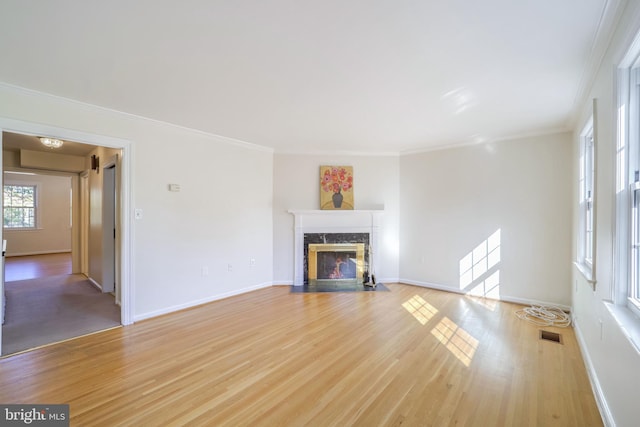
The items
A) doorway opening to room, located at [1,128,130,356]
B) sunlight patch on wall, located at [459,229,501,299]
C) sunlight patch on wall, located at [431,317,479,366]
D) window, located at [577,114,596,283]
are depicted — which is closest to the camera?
sunlight patch on wall, located at [431,317,479,366]

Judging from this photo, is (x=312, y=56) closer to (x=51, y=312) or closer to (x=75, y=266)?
(x=51, y=312)

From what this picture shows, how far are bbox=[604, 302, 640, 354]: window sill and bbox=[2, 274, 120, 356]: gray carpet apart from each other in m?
4.35

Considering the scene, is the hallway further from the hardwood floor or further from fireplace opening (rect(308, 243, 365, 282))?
fireplace opening (rect(308, 243, 365, 282))

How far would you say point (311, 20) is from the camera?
64.1 inches

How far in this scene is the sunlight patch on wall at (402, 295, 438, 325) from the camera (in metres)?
3.41

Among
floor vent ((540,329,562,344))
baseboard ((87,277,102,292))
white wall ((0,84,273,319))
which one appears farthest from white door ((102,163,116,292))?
floor vent ((540,329,562,344))

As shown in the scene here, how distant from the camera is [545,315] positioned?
3457 millimetres

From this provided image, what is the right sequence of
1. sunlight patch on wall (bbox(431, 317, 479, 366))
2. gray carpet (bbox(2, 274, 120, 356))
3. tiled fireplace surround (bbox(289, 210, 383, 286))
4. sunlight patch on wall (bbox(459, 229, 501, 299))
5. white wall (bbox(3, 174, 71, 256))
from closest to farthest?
sunlight patch on wall (bbox(431, 317, 479, 366)), gray carpet (bbox(2, 274, 120, 356)), sunlight patch on wall (bbox(459, 229, 501, 299)), tiled fireplace surround (bbox(289, 210, 383, 286)), white wall (bbox(3, 174, 71, 256))

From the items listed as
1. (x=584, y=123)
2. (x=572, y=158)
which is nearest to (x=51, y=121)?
(x=584, y=123)

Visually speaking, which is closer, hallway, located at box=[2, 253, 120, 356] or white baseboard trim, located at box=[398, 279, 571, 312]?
hallway, located at box=[2, 253, 120, 356]

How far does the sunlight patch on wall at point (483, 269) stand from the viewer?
13.7 ft

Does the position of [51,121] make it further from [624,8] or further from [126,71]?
[624,8]

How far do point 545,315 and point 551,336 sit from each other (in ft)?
2.21

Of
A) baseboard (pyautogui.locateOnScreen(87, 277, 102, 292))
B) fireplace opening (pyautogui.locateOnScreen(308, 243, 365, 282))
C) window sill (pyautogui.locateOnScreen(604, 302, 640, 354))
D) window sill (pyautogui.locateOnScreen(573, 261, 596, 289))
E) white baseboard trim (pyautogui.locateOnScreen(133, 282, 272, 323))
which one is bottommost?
baseboard (pyautogui.locateOnScreen(87, 277, 102, 292))
